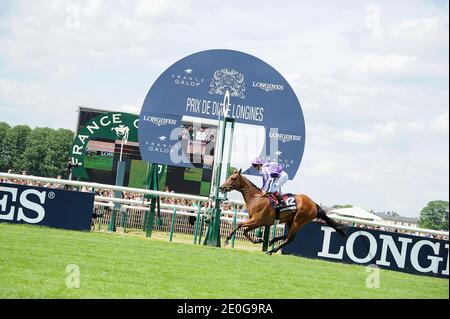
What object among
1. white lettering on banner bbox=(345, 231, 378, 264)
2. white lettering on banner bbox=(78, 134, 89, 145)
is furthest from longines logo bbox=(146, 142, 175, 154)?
white lettering on banner bbox=(78, 134, 89, 145)

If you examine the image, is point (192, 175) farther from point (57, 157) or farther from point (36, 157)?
point (57, 157)

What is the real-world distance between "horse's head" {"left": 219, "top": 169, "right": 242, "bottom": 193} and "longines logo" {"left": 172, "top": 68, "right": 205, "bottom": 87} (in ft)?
8.84

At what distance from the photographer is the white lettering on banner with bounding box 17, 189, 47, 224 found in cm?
1536

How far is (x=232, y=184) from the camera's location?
50.7 feet

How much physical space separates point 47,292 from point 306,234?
358 inches

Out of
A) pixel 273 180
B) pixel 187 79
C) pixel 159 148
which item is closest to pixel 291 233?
pixel 273 180

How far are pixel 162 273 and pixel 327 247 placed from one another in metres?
6.70

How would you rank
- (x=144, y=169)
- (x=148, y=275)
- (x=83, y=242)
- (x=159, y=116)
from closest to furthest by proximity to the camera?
(x=148, y=275)
(x=83, y=242)
(x=159, y=116)
(x=144, y=169)

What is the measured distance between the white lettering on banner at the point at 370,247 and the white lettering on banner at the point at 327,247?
17cm

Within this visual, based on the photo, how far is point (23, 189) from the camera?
15.4 meters

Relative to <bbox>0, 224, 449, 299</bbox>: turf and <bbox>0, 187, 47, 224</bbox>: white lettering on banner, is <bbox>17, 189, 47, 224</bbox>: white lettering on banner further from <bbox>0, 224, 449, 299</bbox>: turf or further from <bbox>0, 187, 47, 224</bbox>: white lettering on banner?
<bbox>0, 224, 449, 299</bbox>: turf
